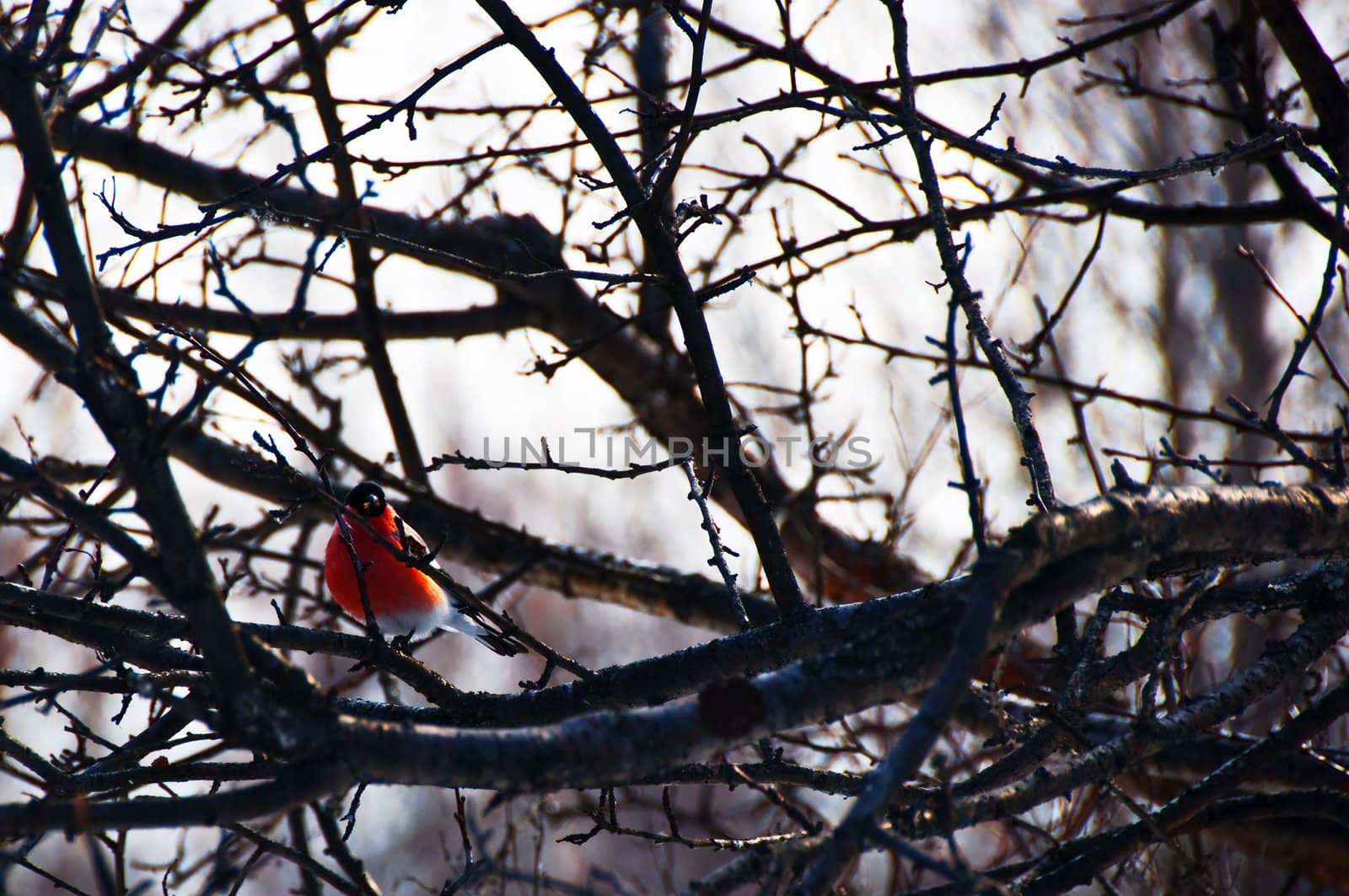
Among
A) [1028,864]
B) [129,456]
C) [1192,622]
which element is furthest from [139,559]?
[1192,622]

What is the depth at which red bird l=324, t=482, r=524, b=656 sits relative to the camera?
4418 millimetres

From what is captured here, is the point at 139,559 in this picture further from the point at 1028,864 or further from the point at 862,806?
the point at 1028,864

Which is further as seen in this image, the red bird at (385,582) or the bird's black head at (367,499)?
the bird's black head at (367,499)

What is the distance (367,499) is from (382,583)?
398 millimetres

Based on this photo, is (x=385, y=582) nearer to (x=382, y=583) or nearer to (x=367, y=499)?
(x=382, y=583)

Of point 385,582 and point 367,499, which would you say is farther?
point 367,499

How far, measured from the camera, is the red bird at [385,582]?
4418 millimetres

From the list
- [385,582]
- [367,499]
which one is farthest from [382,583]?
[367,499]

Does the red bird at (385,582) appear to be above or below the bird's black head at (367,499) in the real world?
below

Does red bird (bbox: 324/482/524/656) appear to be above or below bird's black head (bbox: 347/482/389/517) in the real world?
below

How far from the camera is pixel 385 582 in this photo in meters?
4.69

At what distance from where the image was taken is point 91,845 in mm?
1423

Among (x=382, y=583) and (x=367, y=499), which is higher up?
(x=367, y=499)

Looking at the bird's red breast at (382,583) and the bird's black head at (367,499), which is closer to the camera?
the bird's red breast at (382,583)
